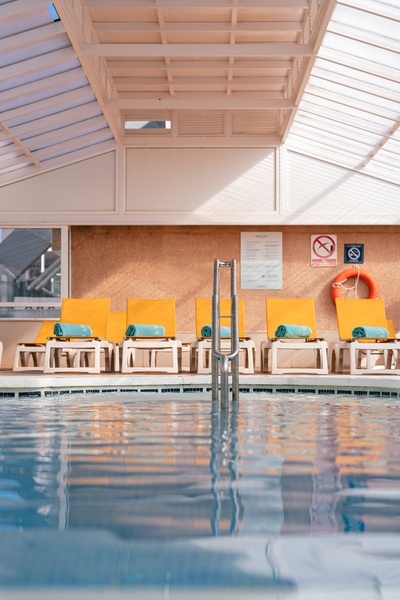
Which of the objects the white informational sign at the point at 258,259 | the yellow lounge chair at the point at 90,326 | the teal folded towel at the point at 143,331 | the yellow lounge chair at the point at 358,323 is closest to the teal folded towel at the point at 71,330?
the yellow lounge chair at the point at 90,326

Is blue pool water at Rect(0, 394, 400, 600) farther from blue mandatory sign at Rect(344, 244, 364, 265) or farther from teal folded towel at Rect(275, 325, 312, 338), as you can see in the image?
blue mandatory sign at Rect(344, 244, 364, 265)

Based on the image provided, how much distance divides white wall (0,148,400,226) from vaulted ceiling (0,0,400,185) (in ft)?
0.62

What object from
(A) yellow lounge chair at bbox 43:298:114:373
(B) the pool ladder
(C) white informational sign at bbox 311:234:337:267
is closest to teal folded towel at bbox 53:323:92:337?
(A) yellow lounge chair at bbox 43:298:114:373

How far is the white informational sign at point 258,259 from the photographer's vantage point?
12.0 metres

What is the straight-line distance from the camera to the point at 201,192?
37.9 ft

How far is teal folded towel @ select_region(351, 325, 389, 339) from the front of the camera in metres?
9.16

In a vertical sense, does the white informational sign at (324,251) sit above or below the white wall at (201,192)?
below

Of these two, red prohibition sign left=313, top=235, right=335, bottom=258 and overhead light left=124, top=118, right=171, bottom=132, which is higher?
overhead light left=124, top=118, right=171, bottom=132

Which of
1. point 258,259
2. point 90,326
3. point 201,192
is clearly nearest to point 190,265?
point 258,259

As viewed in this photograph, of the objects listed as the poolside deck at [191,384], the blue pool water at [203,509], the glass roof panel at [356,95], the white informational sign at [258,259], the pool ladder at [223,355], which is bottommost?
the blue pool water at [203,509]

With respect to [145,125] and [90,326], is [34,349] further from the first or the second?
[145,125]

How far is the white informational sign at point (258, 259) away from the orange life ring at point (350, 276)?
88 centimetres

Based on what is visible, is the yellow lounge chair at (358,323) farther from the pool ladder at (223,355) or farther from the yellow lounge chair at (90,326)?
the pool ladder at (223,355)

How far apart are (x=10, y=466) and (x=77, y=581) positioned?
1608 millimetres
